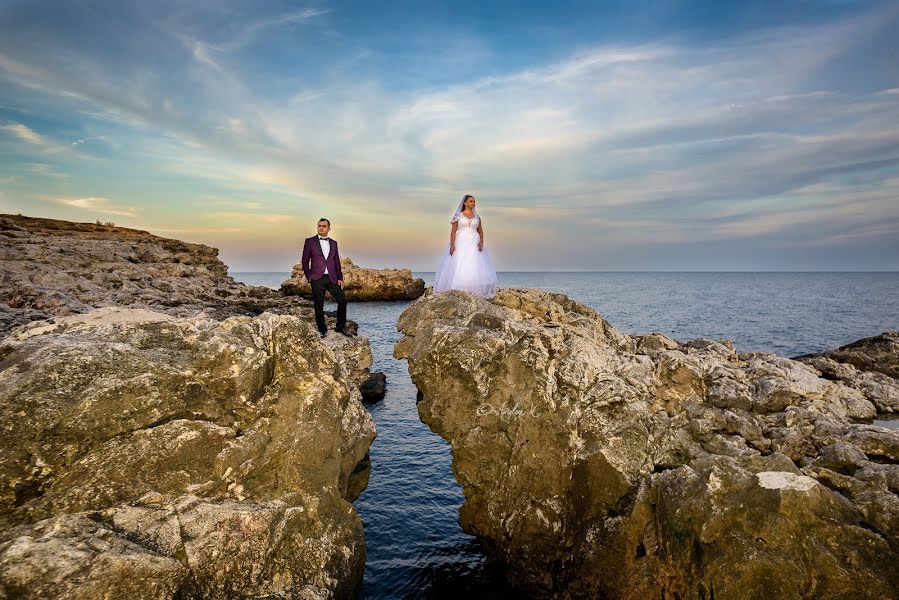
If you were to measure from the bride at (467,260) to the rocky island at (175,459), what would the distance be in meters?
6.43

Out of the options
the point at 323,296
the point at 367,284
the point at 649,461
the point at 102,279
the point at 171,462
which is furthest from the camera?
the point at 367,284

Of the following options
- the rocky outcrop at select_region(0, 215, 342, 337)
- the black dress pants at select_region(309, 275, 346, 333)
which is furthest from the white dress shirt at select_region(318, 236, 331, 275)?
the rocky outcrop at select_region(0, 215, 342, 337)

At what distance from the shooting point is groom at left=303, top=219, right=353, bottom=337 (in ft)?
50.1

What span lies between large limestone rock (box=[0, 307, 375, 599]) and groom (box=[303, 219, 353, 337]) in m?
5.90

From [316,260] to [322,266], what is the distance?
10.4 inches

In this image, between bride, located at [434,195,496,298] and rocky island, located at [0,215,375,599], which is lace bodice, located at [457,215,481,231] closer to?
bride, located at [434,195,496,298]

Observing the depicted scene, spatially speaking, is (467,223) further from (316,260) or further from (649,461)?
(649,461)

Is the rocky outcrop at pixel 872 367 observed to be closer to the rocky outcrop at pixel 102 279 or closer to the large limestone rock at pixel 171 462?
the large limestone rock at pixel 171 462

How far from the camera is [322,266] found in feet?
50.2

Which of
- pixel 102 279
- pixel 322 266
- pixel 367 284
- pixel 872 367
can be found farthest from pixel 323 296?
pixel 367 284

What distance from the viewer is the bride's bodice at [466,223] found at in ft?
52.9

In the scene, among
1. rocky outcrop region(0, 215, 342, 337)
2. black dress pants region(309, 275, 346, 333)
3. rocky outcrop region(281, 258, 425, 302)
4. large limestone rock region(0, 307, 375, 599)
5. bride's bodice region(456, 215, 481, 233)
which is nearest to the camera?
large limestone rock region(0, 307, 375, 599)

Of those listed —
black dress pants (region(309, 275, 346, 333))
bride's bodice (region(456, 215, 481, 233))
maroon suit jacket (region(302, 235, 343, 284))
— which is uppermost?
bride's bodice (region(456, 215, 481, 233))

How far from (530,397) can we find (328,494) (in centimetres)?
481
